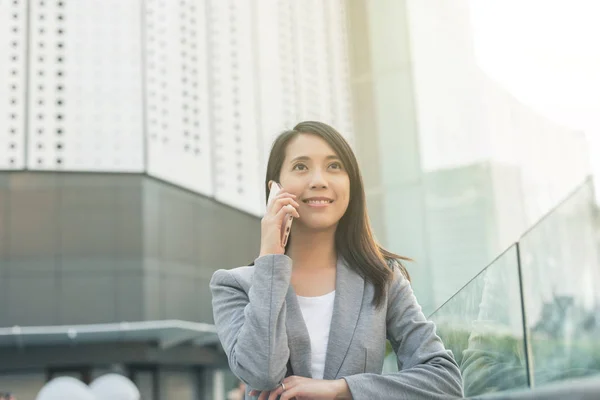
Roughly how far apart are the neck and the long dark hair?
1.1 inches

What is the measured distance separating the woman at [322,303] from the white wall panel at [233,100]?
17.7 m

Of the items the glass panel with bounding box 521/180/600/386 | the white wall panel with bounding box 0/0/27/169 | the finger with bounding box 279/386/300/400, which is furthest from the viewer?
the white wall panel with bounding box 0/0/27/169

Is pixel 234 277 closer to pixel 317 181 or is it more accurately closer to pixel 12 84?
pixel 317 181

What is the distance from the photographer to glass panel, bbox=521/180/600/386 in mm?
3258

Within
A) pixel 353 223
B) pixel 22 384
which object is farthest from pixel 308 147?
pixel 22 384

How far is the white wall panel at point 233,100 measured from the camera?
1955 cm

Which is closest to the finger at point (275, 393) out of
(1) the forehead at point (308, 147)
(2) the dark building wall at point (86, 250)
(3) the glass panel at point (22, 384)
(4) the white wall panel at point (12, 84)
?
(1) the forehead at point (308, 147)

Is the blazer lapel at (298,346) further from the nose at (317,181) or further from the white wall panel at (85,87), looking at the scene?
the white wall panel at (85,87)

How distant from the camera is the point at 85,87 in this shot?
1773 cm

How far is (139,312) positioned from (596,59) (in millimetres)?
14068


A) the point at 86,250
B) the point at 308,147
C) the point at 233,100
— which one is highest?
the point at 233,100

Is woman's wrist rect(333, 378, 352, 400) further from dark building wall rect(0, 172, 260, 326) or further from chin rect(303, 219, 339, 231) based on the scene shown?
dark building wall rect(0, 172, 260, 326)

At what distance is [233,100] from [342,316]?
18306mm

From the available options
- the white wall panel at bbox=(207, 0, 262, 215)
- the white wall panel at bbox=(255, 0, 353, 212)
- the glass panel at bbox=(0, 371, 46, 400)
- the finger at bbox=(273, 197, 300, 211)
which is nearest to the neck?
the finger at bbox=(273, 197, 300, 211)
